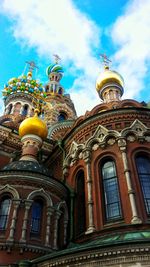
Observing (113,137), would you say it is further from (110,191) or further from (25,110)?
(25,110)

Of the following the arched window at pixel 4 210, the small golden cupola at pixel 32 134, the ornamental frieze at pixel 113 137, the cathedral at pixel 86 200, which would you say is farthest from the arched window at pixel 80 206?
the small golden cupola at pixel 32 134

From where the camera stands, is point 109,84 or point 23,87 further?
point 23,87

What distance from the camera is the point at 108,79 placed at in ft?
65.2

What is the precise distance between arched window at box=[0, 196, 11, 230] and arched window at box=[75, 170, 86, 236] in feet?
8.86

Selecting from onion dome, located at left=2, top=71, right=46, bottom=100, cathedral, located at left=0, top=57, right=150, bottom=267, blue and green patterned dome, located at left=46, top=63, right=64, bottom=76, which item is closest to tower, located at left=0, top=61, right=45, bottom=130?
onion dome, located at left=2, top=71, right=46, bottom=100

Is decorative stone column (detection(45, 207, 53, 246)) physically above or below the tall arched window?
below

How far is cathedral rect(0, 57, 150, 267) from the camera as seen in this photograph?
7.65 metres

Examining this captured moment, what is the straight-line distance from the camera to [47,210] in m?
10.6

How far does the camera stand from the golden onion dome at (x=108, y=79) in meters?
19.9

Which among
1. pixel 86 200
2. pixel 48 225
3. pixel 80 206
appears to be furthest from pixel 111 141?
pixel 48 225

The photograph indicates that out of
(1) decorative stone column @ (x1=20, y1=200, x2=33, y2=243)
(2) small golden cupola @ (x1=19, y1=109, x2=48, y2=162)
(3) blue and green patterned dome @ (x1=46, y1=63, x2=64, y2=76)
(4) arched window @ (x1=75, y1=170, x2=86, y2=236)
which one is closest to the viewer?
(1) decorative stone column @ (x1=20, y1=200, x2=33, y2=243)

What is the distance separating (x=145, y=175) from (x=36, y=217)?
4.32 metres

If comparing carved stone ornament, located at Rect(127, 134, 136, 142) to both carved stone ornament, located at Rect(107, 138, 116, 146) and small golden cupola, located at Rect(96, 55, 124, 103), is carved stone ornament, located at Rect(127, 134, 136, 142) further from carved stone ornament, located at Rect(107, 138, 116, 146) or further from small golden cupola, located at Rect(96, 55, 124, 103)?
small golden cupola, located at Rect(96, 55, 124, 103)

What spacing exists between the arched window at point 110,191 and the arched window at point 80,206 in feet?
3.87
